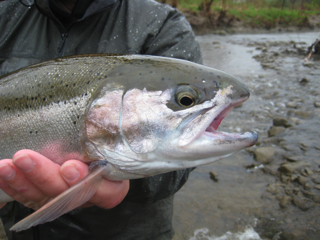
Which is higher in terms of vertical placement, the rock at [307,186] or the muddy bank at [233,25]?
the rock at [307,186]

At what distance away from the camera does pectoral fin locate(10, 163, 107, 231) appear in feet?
3.46

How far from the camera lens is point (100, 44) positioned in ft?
5.81

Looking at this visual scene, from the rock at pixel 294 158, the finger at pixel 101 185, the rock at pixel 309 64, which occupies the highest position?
the finger at pixel 101 185

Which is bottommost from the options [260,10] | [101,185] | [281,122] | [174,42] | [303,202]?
[260,10]

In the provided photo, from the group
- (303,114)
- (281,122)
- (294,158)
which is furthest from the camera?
(303,114)

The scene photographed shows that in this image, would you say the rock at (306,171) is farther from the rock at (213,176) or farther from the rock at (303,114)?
the rock at (303,114)

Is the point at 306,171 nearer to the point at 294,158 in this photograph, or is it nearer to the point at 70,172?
the point at 294,158

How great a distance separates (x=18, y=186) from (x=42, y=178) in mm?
190

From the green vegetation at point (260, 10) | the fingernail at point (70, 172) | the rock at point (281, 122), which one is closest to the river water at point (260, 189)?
the rock at point (281, 122)

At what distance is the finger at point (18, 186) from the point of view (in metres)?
1.21

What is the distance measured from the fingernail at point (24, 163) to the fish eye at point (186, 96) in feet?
2.41

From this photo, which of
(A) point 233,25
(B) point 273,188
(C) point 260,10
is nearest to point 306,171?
(B) point 273,188

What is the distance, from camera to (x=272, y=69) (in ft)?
→ 28.2

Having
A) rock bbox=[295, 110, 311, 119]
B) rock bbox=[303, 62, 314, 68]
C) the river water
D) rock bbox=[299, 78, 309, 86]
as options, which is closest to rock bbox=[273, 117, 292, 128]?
the river water
